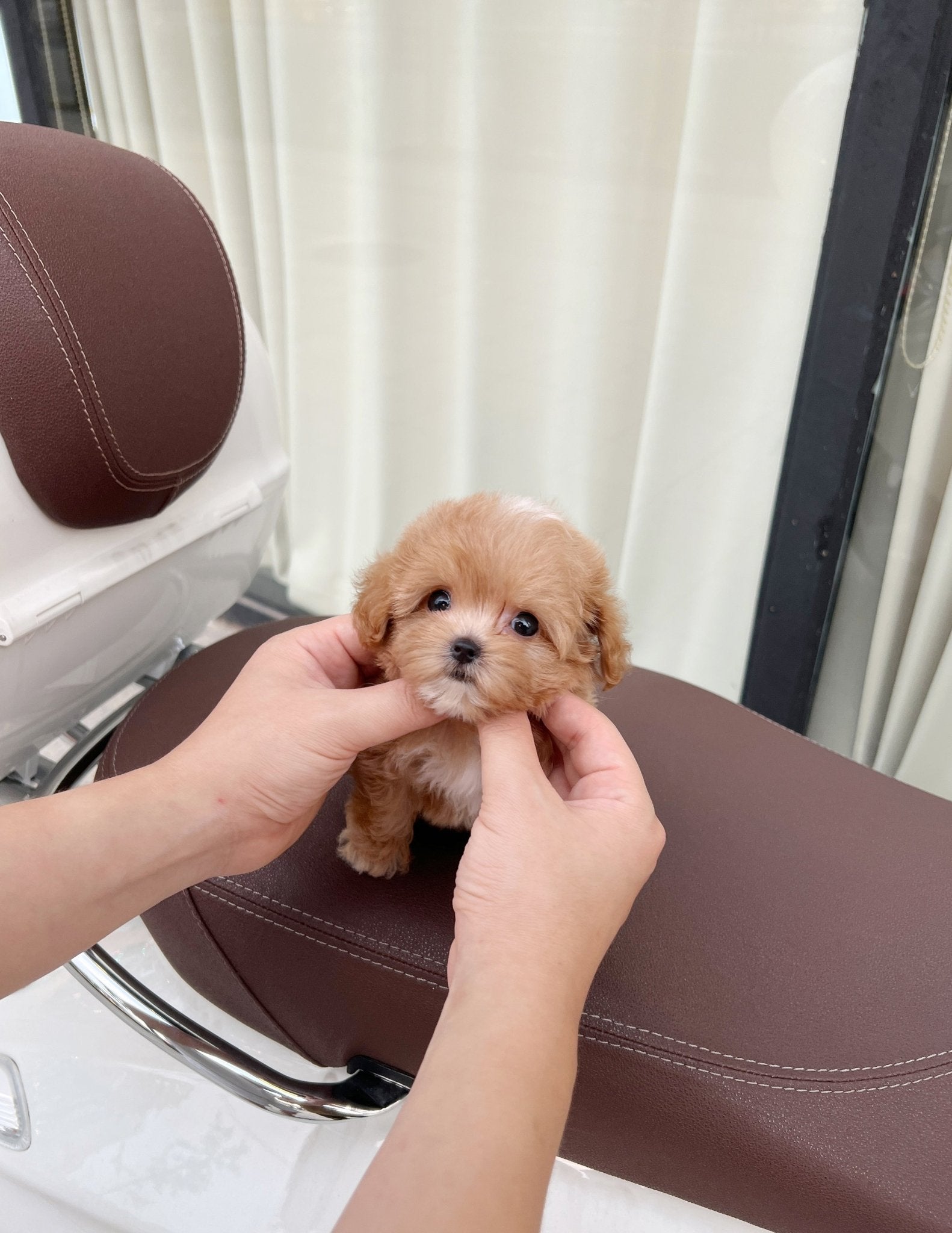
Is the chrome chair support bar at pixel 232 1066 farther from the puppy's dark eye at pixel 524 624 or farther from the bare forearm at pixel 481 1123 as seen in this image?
the puppy's dark eye at pixel 524 624

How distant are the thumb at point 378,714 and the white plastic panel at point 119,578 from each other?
49 centimetres

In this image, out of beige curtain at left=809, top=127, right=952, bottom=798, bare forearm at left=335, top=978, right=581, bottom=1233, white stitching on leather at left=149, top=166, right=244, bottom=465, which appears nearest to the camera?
bare forearm at left=335, top=978, right=581, bottom=1233

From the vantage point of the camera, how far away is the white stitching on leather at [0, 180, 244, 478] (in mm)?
1011

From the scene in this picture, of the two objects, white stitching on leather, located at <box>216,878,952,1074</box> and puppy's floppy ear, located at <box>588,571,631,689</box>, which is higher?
puppy's floppy ear, located at <box>588,571,631,689</box>

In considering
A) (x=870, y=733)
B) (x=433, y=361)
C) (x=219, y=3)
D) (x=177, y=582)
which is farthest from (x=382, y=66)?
(x=870, y=733)

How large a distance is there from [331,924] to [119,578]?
1.92 feet

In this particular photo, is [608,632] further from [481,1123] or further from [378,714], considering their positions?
[481,1123]

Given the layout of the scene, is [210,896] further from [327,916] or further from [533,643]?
[533,643]

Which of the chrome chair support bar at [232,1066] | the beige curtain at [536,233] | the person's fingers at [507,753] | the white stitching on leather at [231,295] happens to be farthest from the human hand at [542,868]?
the beige curtain at [536,233]

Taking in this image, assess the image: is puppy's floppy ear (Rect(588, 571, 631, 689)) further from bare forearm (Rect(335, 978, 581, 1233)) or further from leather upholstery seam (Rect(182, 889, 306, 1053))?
leather upholstery seam (Rect(182, 889, 306, 1053))

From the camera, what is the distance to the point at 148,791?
2.88 feet

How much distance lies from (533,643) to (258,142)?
1854 mm

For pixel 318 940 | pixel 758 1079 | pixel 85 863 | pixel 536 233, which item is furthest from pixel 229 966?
pixel 536 233

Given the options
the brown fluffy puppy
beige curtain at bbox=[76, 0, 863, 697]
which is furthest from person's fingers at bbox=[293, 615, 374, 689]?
beige curtain at bbox=[76, 0, 863, 697]
